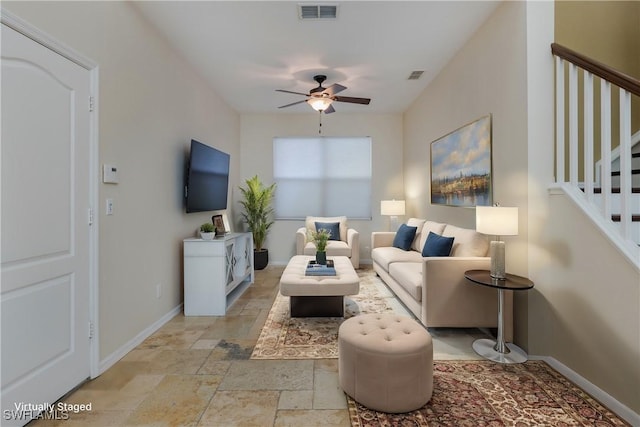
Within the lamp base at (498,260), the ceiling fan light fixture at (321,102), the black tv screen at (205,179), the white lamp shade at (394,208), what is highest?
the ceiling fan light fixture at (321,102)

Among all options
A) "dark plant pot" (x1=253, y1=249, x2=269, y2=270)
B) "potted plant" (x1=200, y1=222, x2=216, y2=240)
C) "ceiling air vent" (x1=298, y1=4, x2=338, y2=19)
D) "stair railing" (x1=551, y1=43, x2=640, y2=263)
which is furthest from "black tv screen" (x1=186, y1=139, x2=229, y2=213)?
"stair railing" (x1=551, y1=43, x2=640, y2=263)

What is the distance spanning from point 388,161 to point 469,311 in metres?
3.93

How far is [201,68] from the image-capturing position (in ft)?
12.6

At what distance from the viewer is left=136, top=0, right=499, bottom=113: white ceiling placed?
2.70m

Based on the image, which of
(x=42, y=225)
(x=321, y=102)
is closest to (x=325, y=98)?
(x=321, y=102)

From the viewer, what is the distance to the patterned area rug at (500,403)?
1680mm

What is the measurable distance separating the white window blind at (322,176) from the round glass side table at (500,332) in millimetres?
3712

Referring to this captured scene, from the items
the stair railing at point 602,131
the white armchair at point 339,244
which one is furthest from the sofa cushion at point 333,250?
the stair railing at point 602,131

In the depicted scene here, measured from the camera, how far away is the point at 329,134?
607cm

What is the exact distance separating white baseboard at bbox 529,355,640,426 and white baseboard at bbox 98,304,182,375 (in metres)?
3.19

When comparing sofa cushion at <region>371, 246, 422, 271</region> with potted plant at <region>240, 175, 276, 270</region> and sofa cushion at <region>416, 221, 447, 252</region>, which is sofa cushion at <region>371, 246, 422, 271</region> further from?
potted plant at <region>240, 175, 276, 270</region>

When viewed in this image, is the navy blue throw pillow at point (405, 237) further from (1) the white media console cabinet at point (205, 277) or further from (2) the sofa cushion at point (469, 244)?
(1) the white media console cabinet at point (205, 277)

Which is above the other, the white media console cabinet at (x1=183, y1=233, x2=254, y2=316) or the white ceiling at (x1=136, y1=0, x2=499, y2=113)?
the white ceiling at (x1=136, y1=0, x2=499, y2=113)

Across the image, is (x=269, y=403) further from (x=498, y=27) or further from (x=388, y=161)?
(x=388, y=161)
